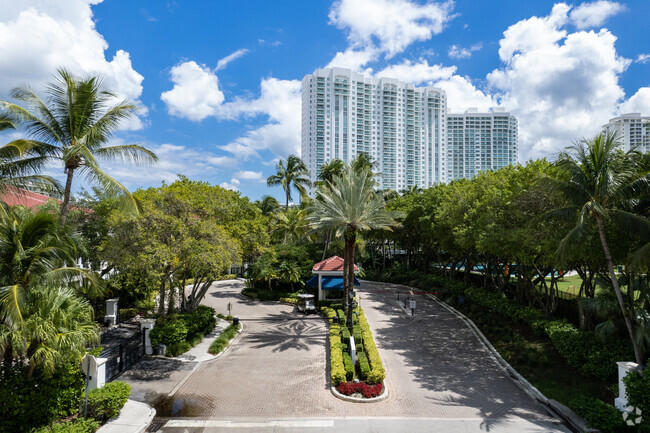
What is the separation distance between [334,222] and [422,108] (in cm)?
12629

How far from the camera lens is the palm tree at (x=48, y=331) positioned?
9.47 meters

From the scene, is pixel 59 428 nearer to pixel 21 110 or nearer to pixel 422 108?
pixel 21 110

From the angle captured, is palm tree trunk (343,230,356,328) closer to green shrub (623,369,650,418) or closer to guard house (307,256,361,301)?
guard house (307,256,361,301)

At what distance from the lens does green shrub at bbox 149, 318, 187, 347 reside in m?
18.0

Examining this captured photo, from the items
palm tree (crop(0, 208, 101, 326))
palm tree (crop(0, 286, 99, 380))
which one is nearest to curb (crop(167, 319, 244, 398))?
palm tree (crop(0, 286, 99, 380))

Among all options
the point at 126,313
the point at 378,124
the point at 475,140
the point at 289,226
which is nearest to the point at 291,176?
the point at 289,226

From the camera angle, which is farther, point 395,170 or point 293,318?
point 395,170

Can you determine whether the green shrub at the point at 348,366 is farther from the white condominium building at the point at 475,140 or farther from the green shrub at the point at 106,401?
the white condominium building at the point at 475,140

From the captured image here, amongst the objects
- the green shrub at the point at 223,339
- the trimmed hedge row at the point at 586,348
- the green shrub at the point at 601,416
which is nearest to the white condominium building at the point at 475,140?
the trimmed hedge row at the point at 586,348

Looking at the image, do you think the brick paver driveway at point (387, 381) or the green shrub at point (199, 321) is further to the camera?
the green shrub at point (199, 321)

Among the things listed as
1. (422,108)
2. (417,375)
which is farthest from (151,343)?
(422,108)

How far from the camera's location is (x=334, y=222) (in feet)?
70.0

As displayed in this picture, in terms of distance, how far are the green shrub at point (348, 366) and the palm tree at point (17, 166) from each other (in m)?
13.0

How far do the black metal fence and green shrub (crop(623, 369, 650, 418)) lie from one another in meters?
18.1
